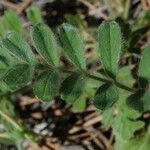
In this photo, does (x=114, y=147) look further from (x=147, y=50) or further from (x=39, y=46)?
(x=39, y=46)

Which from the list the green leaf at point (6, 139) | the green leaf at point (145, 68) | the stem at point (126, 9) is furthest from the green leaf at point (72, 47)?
the stem at point (126, 9)

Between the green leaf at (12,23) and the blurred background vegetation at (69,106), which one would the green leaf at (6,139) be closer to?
the blurred background vegetation at (69,106)

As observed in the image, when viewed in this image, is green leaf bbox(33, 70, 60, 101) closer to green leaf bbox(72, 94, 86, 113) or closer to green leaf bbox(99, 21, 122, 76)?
green leaf bbox(99, 21, 122, 76)

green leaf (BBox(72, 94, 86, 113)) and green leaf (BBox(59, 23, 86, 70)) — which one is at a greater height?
green leaf (BBox(59, 23, 86, 70))

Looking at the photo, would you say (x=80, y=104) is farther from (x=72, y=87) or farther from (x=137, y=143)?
(x=72, y=87)

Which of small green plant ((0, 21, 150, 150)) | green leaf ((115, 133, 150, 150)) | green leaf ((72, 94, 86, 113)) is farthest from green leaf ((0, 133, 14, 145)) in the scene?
small green plant ((0, 21, 150, 150))

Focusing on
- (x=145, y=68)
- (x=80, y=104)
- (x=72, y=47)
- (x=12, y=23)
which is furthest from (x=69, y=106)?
(x=72, y=47)
